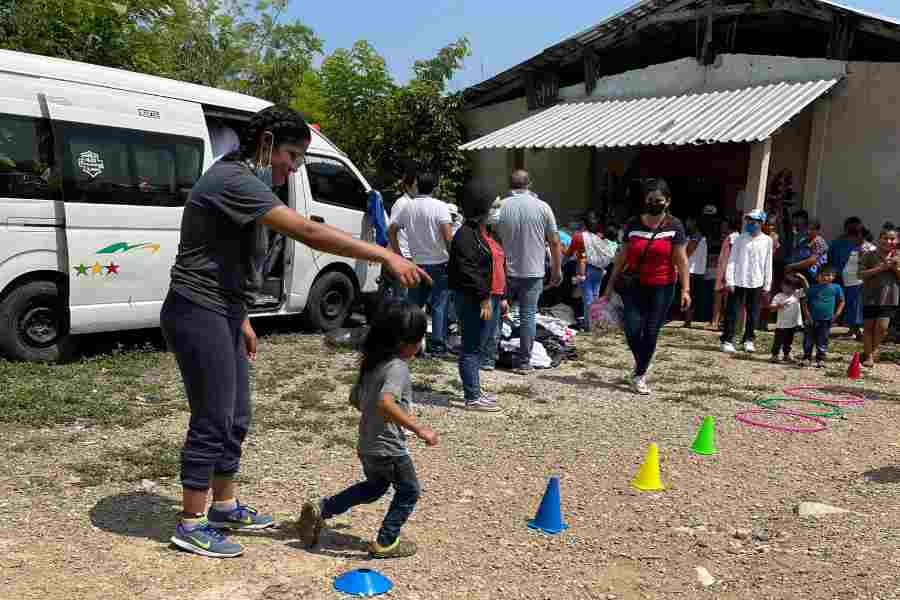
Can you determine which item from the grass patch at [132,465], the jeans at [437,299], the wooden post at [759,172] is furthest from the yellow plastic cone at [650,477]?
the wooden post at [759,172]

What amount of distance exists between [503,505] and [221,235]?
208 centimetres

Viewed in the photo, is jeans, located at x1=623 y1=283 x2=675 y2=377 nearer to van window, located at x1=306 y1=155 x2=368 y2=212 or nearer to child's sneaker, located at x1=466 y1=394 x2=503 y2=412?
child's sneaker, located at x1=466 y1=394 x2=503 y2=412

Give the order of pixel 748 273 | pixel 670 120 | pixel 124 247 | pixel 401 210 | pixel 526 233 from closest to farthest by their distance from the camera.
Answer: pixel 124 247, pixel 526 233, pixel 401 210, pixel 748 273, pixel 670 120

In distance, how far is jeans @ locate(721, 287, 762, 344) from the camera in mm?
8672

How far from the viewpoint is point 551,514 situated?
374cm

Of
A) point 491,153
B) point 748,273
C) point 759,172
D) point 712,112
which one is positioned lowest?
point 748,273

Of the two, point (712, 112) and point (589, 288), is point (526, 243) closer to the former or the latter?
point (589, 288)

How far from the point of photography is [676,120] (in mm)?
10859

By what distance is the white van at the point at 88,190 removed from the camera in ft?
19.9

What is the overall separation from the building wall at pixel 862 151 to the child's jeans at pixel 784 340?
352 centimetres

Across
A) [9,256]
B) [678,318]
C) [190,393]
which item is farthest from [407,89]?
[190,393]

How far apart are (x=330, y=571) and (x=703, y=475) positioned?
2.50 meters

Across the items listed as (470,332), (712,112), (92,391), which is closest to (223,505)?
(470,332)

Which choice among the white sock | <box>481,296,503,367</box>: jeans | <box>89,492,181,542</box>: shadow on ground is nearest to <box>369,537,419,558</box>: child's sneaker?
the white sock
